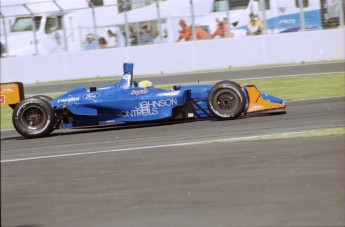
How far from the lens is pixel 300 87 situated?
980 cm

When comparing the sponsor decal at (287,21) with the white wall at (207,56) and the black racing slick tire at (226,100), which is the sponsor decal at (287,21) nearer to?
the white wall at (207,56)

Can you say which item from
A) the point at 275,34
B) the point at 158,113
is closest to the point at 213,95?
the point at 158,113

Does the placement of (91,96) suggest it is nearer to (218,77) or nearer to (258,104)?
(258,104)

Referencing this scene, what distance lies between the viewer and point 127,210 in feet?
8.23

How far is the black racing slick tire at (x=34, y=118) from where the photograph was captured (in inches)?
316

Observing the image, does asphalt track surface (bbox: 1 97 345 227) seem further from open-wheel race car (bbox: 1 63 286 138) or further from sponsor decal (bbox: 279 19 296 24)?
sponsor decal (bbox: 279 19 296 24)

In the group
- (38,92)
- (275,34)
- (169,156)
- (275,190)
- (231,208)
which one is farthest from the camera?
(275,34)

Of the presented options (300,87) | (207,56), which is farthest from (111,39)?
(207,56)

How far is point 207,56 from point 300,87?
136 inches

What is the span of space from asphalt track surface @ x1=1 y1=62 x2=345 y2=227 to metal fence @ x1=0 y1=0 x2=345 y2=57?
2.36ft

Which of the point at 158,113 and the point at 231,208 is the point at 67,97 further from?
the point at 231,208

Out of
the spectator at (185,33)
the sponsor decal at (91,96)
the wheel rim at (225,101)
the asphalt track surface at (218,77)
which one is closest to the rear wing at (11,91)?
the sponsor decal at (91,96)

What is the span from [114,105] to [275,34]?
4.27m

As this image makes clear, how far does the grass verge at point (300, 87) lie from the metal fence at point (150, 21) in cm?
71
